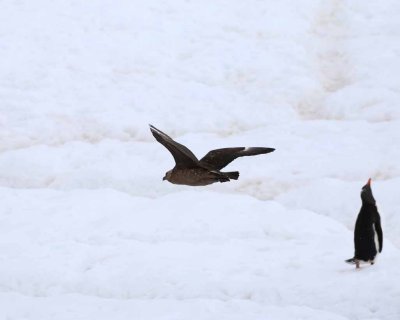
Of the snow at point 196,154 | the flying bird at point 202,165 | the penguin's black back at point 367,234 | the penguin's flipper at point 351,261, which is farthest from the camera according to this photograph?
the snow at point 196,154

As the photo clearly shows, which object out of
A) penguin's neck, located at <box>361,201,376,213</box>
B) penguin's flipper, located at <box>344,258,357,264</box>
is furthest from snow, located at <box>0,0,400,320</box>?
penguin's neck, located at <box>361,201,376,213</box>

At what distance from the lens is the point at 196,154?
13242 millimetres

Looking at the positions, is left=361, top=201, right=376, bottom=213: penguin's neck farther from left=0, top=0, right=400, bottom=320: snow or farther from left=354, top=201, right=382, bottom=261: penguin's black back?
left=0, top=0, right=400, bottom=320: snow

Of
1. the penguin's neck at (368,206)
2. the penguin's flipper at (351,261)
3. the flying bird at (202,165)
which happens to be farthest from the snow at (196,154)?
the flying bird at (202,165)

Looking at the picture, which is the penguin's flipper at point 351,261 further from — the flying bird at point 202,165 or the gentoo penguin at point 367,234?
the flying bird at point 202,165

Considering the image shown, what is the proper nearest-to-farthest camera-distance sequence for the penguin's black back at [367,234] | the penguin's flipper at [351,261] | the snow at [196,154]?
1. the penguin's black back at [367,234]
2. the penguin's flipper at [351,261]
3. the snow at [196,154]

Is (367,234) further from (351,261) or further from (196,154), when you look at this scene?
(196,154)

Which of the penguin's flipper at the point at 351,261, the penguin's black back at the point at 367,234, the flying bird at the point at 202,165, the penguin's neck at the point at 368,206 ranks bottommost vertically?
the penguin's flipper at the point at 351,261

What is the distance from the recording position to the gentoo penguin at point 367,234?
840 centimetres

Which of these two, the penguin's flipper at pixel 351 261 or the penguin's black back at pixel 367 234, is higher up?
the penguin's black back at pixel 367 234

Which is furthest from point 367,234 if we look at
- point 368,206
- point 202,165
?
point 202,165

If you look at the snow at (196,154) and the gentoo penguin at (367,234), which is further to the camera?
the snow at (196,154)

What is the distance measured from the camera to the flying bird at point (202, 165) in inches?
269

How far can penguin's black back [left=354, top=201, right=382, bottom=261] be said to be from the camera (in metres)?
8.39
